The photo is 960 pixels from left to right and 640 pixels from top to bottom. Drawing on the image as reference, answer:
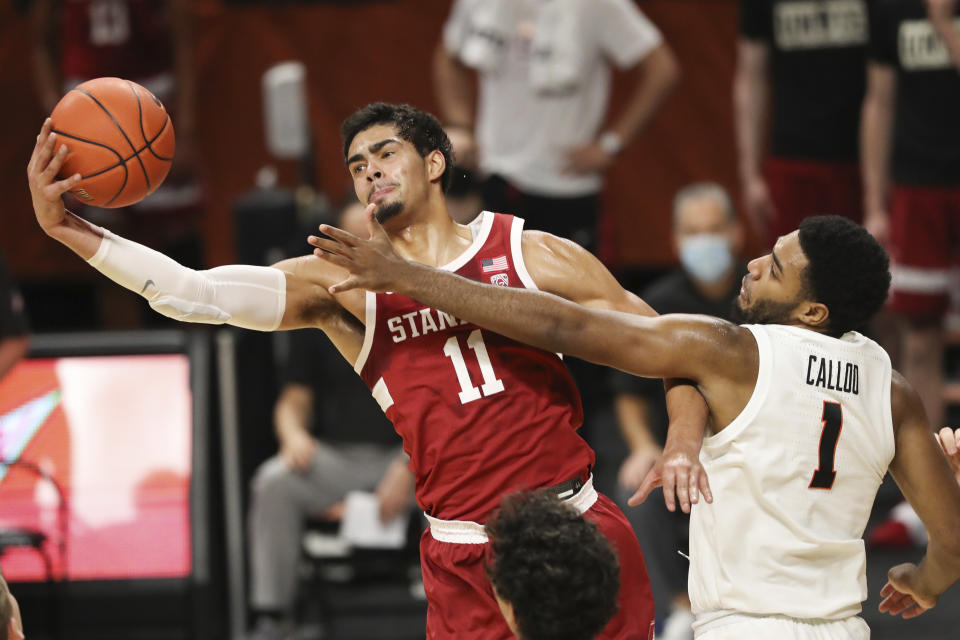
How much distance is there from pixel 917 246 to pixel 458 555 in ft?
11.9

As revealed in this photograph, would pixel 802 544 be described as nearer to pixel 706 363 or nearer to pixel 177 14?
pixel 706 363

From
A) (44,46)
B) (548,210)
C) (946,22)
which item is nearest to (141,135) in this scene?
(548,210)

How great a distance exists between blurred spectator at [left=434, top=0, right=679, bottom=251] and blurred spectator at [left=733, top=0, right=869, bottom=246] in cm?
63

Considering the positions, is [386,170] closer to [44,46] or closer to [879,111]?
[879,111]

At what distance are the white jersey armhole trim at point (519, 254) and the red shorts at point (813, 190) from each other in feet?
10.9

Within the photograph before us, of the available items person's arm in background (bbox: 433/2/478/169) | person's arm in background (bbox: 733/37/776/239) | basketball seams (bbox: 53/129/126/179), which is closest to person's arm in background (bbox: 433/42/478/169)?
person's arm in background (bbox: 433/2/478/169)

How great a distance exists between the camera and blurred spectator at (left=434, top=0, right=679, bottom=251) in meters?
6.62

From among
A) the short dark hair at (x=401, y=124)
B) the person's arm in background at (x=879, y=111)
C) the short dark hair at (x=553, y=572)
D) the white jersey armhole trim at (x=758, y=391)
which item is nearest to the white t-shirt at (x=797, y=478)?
the white jersey armhole trim at (x=758, y=391)

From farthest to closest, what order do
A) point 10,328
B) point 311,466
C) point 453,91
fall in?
point 453,91 < point 311,466 < point 10,328

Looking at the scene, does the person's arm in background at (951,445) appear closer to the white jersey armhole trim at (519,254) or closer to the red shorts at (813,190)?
the white jersey armhole trim at (519,254)

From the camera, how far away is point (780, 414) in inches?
128

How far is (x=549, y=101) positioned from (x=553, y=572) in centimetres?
427

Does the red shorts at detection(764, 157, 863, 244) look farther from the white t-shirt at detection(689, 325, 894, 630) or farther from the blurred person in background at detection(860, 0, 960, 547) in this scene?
the white t-shirt at detection(689, 325, 894, 630)

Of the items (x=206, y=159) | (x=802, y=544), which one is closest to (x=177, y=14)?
(x=206, y=159)
